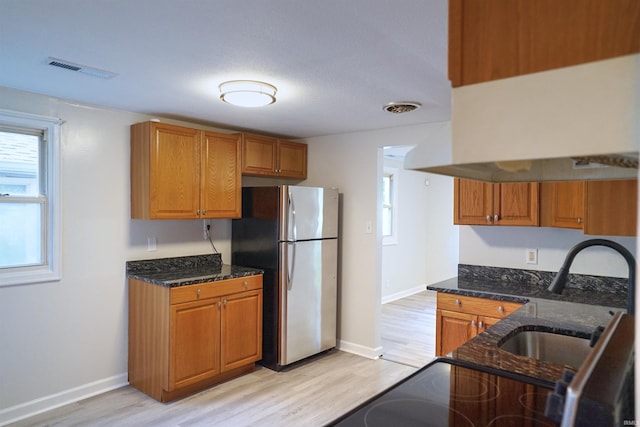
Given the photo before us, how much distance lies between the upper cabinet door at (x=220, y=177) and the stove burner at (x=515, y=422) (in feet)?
9.48

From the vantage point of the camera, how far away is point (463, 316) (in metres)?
2.92

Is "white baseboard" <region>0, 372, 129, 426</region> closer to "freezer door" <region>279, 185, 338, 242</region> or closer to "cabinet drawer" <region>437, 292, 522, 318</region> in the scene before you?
"freezer door" <region>279, 185, 338, 242</region>

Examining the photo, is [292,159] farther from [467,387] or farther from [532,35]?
[532,35]

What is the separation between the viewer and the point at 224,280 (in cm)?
334

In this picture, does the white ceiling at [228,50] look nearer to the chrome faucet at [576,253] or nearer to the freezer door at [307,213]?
the freezer door at [307,213]

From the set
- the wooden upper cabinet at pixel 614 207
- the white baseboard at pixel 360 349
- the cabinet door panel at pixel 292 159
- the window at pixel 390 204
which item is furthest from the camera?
the window at pixel 390 204

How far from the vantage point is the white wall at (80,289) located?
2.79 metres

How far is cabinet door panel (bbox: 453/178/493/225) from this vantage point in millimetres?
3174

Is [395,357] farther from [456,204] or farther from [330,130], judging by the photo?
[330,130]

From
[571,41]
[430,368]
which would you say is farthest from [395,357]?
[571,41]

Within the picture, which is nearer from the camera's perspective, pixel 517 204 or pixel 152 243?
pixel 517 204

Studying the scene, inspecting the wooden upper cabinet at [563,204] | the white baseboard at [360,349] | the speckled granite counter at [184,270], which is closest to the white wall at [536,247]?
the wooden upper cabinet at [563,204]

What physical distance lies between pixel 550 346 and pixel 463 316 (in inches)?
41.8

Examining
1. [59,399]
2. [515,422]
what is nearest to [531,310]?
[515,422]
